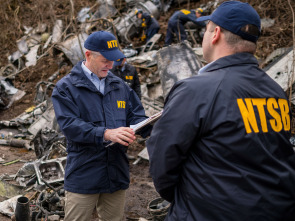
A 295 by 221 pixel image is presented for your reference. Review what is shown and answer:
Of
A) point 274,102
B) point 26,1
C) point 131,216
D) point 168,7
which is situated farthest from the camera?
point 26,1

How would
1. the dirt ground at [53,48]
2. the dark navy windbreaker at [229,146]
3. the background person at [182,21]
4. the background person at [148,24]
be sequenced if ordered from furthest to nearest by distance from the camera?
the background person at [148,24], the background person at [182,21], the dirt ground at [53,48], the dark navy windbreaker at [229,146]

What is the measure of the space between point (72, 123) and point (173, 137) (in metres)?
1.18

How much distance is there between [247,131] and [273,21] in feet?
29.2

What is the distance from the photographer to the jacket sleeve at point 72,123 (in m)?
2.40

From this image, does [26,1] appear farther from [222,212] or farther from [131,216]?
[222,212]

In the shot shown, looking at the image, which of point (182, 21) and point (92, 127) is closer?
point (92, 127)

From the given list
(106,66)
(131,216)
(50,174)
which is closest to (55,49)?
(50,174)

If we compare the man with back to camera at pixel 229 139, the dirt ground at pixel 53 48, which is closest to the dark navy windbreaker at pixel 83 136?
the man with back to camera at pixel 229 139

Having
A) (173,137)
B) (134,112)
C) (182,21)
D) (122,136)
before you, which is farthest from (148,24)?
(173,137)

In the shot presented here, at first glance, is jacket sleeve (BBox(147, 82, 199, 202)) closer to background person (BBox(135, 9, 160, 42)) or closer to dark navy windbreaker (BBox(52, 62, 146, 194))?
dark navy windbreaker (BBox(52, 62, 146, 194))

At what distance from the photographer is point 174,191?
171 centimetres

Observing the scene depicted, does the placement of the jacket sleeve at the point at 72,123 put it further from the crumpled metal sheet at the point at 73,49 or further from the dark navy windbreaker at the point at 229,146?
the crumpled metal sheet at the point at 73,49

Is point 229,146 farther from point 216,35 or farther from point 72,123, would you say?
point 72,123

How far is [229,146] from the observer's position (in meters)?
1.44
